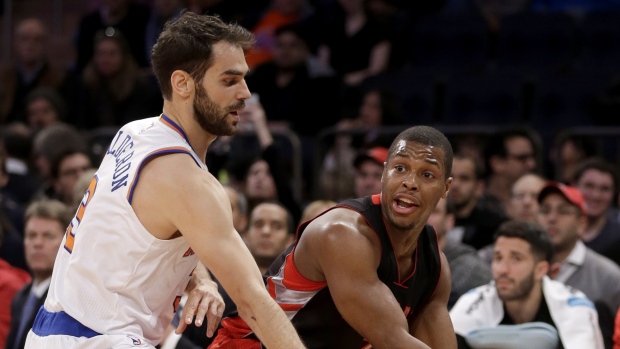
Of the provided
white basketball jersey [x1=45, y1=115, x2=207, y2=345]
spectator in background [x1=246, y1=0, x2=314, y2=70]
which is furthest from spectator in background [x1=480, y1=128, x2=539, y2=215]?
white basketball jersey [x1=45, y1=115, x2=207, y2=345]

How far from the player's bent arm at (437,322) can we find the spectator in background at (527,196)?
11.0 ft

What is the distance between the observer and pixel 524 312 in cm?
591

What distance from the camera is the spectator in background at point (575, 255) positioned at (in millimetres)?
6535

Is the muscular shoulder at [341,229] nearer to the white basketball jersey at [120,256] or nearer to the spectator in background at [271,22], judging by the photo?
the white basketball jersey at [120,256]

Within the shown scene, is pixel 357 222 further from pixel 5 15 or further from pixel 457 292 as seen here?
pixel 5 15

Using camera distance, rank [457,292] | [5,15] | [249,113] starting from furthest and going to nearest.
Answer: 1. [5,15]
2. [249,113]
3. [457,292]

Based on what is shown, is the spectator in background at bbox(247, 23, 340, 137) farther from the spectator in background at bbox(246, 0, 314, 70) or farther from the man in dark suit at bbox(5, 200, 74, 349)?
the man in dark suit at bbox(5, 200, 74, 349)

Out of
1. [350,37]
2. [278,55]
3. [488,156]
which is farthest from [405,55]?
[488,156]

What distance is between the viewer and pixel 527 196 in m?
7.68

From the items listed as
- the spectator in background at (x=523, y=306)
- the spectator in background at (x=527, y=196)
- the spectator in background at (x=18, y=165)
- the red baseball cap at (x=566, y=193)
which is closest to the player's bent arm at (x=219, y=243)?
the spectator in background at (x=523, y=306)

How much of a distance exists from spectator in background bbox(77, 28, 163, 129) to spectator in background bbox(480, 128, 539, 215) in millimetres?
3251

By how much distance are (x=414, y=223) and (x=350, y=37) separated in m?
6.43

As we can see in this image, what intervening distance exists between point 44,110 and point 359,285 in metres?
6.72

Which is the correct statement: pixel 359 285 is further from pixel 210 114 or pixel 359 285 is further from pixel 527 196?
pixel 527 196
